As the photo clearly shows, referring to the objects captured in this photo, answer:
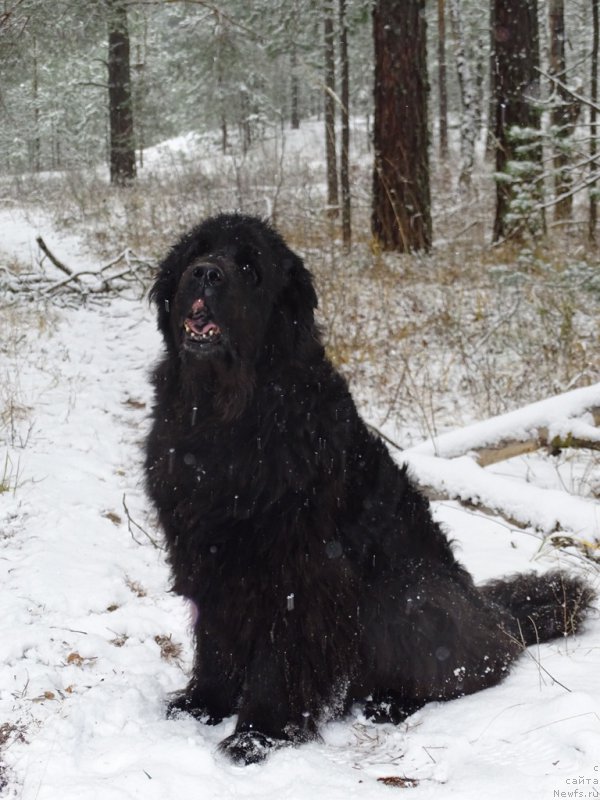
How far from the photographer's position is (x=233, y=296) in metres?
2.65

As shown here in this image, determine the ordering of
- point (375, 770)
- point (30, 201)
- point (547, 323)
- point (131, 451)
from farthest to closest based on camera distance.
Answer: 1. point (30, 201)
2. point (547, 323)
3. point (131, 451)
4. point (375, 770)

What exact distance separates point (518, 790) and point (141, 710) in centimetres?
147

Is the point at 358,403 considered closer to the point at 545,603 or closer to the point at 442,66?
the point at 545,603

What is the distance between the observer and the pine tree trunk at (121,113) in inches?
774

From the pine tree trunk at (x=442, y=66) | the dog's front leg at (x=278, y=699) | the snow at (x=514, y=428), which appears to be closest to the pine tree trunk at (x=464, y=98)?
the pine tree trunk at (x=442, y=66)

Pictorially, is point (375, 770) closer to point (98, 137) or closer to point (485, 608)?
point (485, 608)

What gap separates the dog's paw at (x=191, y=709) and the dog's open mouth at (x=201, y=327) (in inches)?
58.8

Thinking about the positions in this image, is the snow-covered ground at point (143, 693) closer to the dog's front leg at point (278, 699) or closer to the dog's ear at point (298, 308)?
the dog's front leg at point (278, 699)

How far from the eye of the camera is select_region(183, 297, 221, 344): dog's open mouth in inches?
103

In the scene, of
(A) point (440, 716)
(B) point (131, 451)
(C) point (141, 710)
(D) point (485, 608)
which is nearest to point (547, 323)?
(B) point (131, 451)

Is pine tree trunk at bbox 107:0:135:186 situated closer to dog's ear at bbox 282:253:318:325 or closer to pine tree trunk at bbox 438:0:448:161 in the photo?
pine tree trunk at bbox 438:0:448:161

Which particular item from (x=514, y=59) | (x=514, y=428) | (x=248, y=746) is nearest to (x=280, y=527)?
(x=248, y=746)

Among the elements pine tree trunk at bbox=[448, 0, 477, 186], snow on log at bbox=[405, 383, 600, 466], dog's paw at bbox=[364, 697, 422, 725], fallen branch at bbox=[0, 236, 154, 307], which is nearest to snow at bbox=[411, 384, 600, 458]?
snow on log at bbox=[405, 383, 600, 466]

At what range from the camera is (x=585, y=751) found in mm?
2057
